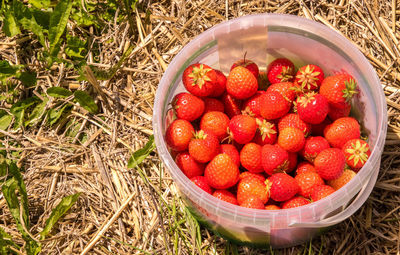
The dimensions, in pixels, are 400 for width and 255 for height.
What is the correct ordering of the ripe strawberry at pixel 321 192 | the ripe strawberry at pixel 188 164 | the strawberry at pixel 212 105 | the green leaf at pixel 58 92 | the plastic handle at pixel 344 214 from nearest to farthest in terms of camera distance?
the plastic handle at pixel 344 214 → the ripe strawberry at pixel 321 192 → the ripe strawberry at pixel 188 164 → the strawberry at pixel 212 105 → the green leaf at pixel 58 92

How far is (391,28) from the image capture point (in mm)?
2211

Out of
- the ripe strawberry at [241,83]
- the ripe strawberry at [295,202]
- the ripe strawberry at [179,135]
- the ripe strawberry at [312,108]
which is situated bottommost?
the ripe strawberry at [295,202]

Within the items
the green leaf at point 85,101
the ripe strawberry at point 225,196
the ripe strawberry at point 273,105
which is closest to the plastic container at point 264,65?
the ripe strawberry at point 225,196

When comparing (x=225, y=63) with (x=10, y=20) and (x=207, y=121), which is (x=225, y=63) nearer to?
(x=207, y=121)

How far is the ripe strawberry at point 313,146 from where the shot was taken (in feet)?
6.07

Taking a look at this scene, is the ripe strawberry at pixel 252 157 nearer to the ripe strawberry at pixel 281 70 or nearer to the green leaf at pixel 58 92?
the ripe strawberry at pixel 281 70

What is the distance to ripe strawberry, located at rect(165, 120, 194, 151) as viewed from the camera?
1852 mm

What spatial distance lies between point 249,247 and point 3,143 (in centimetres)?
132

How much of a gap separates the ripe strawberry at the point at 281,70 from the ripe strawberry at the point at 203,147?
444 millimetres

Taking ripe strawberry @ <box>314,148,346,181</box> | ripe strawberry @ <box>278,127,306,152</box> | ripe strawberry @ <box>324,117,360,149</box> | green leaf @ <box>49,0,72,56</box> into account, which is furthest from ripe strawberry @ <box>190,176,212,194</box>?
green leaf @ <box>49,0,72,56</box>

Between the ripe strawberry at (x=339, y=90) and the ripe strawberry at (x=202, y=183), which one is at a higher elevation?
the ripe strawberry at (x=339, y=90)

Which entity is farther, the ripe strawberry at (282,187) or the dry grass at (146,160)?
the dry grass at (146,160)

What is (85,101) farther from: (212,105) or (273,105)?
(273,105)

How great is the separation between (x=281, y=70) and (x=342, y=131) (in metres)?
0.40
